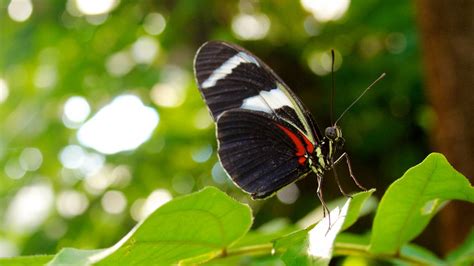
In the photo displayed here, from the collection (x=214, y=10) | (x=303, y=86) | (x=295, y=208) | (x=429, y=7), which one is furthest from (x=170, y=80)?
(x=429, y=7)

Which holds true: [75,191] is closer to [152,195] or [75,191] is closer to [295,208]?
[152,195]

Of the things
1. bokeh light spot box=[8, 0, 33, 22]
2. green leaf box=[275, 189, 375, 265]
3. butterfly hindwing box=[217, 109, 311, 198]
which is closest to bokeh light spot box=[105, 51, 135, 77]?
bokeh light spot box=[8, 0, 33, 22]

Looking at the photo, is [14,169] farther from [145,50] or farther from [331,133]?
[331,133]

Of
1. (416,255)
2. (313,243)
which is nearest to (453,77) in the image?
(416,255)

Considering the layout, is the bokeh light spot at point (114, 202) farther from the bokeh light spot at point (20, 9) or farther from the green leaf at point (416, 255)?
the green leaf at point (416, 255)

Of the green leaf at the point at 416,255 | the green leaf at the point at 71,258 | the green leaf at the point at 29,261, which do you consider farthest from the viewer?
the green leaf at the point at 416,255

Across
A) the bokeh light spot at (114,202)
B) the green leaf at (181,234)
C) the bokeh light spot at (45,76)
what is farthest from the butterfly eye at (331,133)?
the bokeh light spot at (45,76)
